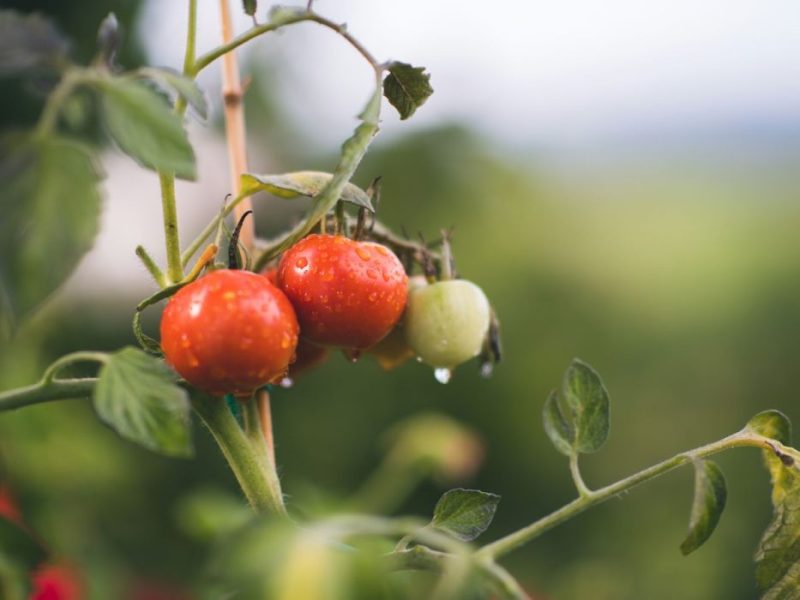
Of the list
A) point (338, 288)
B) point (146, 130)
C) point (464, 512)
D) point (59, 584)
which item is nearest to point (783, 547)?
point (464, 512)

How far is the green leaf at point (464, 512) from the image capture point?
1.46ft

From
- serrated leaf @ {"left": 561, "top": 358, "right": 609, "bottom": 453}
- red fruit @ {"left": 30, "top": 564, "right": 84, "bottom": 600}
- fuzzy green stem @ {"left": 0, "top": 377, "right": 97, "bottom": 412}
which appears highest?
fuzzy green stem @ {"left": 0, "top": 377, "right": 97, "bottom": 412}

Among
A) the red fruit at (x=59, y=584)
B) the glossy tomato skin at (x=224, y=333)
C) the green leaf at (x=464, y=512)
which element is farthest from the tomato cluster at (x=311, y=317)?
the red fruit at (x=59, y=584)

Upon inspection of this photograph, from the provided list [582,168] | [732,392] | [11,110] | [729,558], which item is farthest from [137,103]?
[582,168]

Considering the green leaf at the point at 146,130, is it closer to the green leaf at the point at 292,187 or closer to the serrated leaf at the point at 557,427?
the green leaf at the point at 292,187

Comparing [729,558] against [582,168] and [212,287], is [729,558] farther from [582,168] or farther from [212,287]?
[582,168]

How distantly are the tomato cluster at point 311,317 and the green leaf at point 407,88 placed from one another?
0.27 ft

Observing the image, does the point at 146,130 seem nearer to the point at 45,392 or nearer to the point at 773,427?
the point at 45,392

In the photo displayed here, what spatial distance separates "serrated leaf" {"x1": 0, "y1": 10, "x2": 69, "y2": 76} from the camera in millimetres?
354

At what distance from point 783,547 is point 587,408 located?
124 millimetres

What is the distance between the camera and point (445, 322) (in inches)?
21.0

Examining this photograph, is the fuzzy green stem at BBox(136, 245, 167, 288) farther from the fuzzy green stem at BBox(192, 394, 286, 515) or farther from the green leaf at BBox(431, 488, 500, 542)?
the green leaf at BBox(431, 488, 500, 542)

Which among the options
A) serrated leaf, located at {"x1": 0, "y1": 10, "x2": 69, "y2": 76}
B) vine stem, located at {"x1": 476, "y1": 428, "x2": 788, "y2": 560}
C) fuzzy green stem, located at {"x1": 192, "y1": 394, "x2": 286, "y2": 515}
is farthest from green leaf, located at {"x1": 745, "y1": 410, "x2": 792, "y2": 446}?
serrated leaf, located at {"x1": 0, "y1": 10, "x2": 69, "y2": 76}

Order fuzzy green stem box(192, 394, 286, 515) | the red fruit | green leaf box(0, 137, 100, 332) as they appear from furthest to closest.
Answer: the red fruit
fuzzy green stem box(192, 394, 286, 515)
green leaf box(0, 137, 100, 332)
